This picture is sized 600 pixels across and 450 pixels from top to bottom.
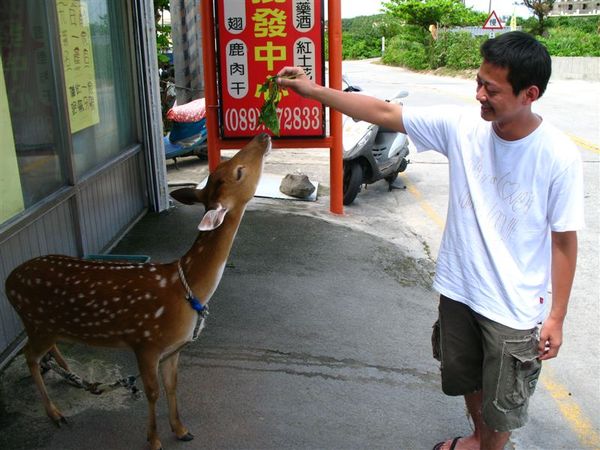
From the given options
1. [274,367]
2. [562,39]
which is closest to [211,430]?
[274,367]

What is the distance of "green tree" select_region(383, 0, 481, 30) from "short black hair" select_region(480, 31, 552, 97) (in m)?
37.2

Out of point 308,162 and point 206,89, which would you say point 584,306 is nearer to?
point 206,89

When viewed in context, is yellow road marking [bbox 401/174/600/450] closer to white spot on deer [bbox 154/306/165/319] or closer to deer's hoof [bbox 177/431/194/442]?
deer's hoof [bbox 177/431/194/442]

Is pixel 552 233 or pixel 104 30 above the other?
pixel 104 30

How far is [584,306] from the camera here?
5.42 m

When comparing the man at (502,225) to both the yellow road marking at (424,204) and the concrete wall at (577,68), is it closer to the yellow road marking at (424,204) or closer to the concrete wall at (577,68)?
the yellow road marking at (424,204)

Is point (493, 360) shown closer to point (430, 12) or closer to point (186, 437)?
point (186, 437)

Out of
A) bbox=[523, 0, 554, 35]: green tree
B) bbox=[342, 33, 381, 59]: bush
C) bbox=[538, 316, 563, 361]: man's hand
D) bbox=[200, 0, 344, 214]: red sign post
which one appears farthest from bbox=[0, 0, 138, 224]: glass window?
bbox=[342, 33, 381, 59]: bush

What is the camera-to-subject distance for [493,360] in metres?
2.76

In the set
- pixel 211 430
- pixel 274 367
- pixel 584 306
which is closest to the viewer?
pixel 211 430

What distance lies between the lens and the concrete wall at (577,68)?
82.6 ft

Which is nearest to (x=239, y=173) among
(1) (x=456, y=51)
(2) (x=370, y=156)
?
(2) (x=370, y=156)

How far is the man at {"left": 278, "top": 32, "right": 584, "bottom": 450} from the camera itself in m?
2.52

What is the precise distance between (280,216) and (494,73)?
4734mm
